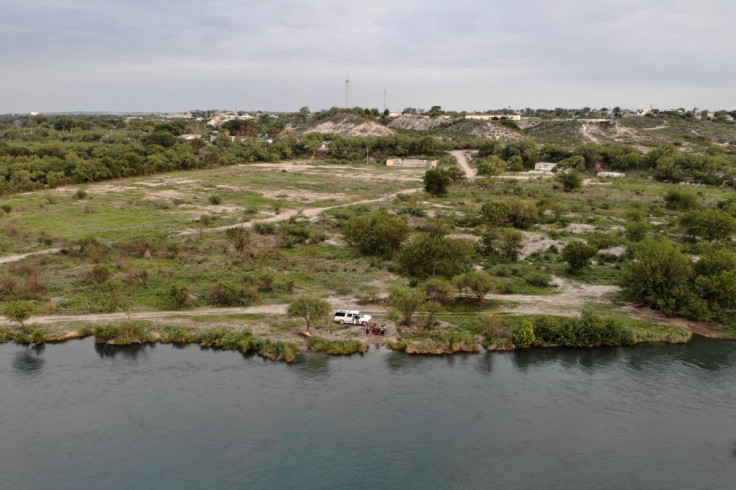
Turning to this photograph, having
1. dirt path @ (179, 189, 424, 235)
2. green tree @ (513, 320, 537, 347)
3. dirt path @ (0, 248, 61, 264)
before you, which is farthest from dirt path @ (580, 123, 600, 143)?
dirt path @ (0, 248, 61, 264)

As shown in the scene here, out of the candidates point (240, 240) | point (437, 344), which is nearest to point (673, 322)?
point (437, 344)

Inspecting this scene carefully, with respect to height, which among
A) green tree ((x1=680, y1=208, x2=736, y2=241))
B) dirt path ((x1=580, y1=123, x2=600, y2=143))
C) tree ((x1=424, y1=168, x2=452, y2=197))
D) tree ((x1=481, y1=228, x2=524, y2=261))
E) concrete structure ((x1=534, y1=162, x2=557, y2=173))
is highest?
dirt path ((x1=580, y1=123, x2=600, y2=143))

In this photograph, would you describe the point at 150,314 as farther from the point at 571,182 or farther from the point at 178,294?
the point at 571,182

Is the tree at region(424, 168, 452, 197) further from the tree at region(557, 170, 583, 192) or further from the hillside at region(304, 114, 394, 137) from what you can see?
the hillside at region(304, 114, 394, 137)

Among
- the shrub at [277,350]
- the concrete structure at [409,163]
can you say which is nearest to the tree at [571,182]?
the concrete structure at [409,163]

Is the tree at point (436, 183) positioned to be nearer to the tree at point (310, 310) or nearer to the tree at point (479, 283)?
the tree at point (479, 283)

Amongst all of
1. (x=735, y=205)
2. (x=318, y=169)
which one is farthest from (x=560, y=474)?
(x=318, y=169)
